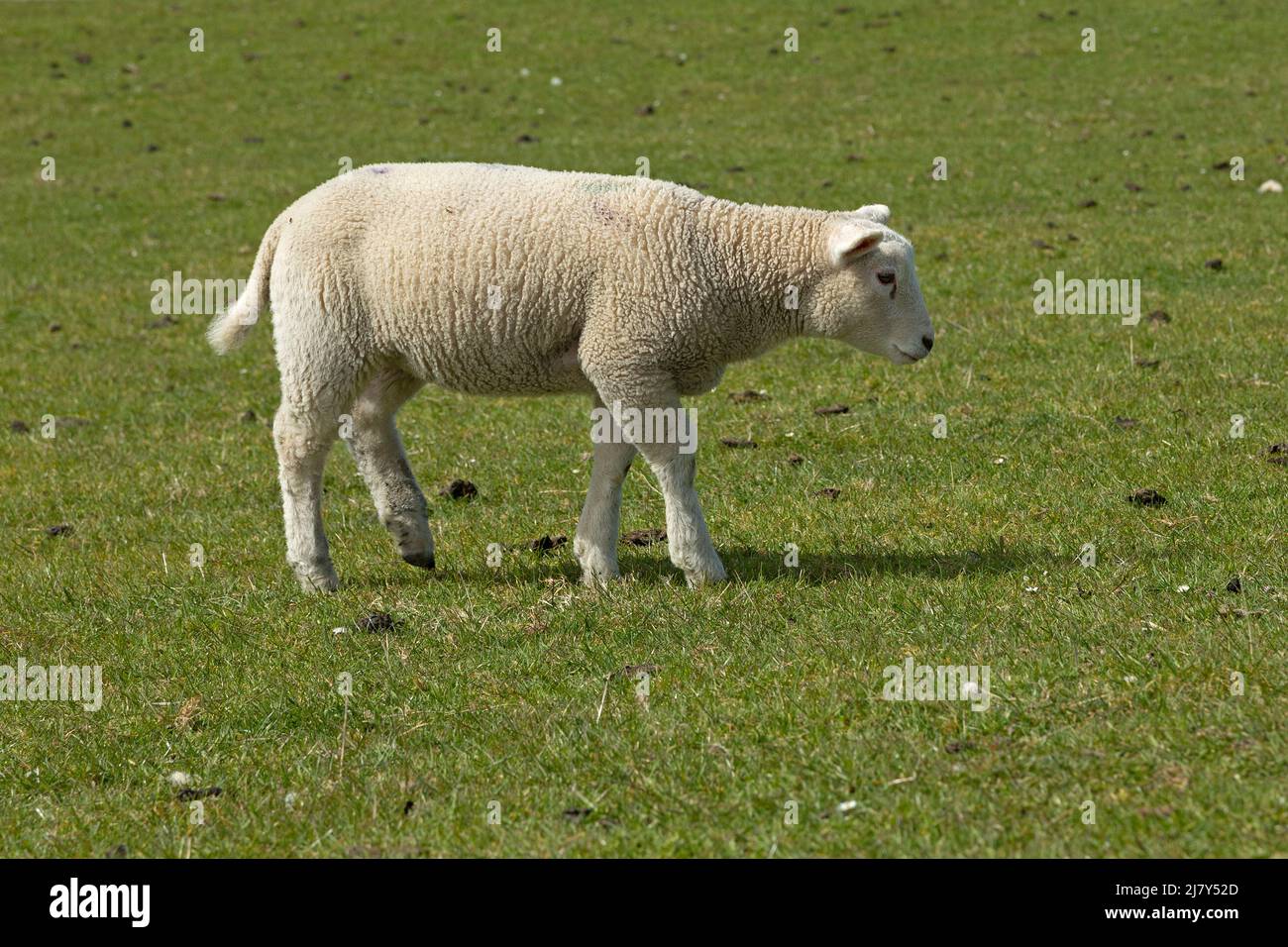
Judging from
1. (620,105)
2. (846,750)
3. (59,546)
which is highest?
(620,105)

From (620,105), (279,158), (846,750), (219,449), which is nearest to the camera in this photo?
(846,750)

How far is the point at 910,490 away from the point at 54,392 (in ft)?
27.2

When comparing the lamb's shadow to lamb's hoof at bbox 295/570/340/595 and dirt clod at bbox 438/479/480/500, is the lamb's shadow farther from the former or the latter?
dirt clod at bbox 438/479/480/500

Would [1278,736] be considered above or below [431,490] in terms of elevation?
below

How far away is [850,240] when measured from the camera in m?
7.44

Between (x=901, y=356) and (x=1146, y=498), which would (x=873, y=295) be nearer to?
(x=901, y=356)

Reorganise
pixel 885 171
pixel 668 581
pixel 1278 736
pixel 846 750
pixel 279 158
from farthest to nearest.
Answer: pixel 279 158 < pixel 885 171 < pixel 668 581 < pixel 846 750 < pixel 1278 736

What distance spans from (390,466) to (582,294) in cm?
164

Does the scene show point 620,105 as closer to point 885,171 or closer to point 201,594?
point 885,171

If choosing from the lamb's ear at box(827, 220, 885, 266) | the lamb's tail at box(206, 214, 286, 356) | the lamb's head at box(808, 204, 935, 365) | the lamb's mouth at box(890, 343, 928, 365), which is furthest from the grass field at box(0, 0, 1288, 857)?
the lamb's ear at box(827, 220, 885, 266)

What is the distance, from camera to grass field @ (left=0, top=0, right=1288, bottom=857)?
5.16 m

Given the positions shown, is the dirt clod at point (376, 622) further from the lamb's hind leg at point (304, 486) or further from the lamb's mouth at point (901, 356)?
the lamb's mouth at point (901, 356)

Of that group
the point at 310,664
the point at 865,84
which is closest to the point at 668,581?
the point at 310,664

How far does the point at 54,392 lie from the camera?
45.4 feet
